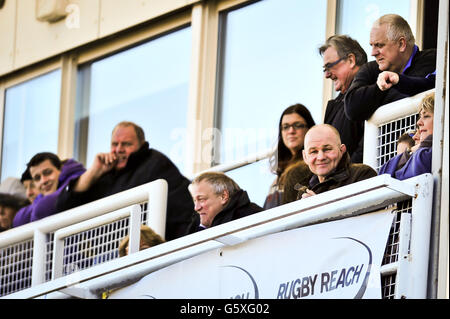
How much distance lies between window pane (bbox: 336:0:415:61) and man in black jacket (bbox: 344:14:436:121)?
73 cm

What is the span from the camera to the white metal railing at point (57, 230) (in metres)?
7.42

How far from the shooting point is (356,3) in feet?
25.7

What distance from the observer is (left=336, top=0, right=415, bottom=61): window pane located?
733cm

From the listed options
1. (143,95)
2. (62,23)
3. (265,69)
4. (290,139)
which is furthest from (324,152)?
(62,23)

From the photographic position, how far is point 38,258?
7.80 meters

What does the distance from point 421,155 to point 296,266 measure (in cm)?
80

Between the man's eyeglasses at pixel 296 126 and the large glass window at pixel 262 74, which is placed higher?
the large glass window at pixel 262 74

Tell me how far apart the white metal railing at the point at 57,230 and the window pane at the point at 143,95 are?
133 cm

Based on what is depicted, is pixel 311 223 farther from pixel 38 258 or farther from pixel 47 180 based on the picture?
pixel 47 180

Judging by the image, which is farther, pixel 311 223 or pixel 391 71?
pixel 391 71

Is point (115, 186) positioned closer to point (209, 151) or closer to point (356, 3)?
point (209, 151)

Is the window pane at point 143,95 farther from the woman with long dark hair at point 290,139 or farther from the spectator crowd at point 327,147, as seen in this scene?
the woman with long dark hair at point 290,139

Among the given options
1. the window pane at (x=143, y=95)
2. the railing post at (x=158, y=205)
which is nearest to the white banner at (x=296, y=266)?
the railing post at (x=158, y=205)
